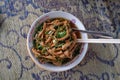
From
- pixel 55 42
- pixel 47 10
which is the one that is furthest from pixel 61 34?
pixel 47 10

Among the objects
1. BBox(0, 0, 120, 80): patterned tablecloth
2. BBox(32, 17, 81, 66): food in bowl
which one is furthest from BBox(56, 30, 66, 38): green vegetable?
BBox(0, 0, 120, 80): patterned tablecloth

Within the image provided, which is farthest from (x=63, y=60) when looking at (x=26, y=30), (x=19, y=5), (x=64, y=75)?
(x=19, y=5)

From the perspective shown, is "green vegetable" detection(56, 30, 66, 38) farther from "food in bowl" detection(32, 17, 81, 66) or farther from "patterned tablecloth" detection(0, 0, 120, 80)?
"patterned tablecloth" detection(0, 0, 120, 80)

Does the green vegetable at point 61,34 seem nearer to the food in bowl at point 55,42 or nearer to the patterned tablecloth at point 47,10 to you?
the food in bowl at point 55,42

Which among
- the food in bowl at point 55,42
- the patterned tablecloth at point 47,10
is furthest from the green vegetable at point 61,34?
the patterned tablecloth at point 47,10

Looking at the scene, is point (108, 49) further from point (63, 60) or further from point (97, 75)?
point (63, 60)
